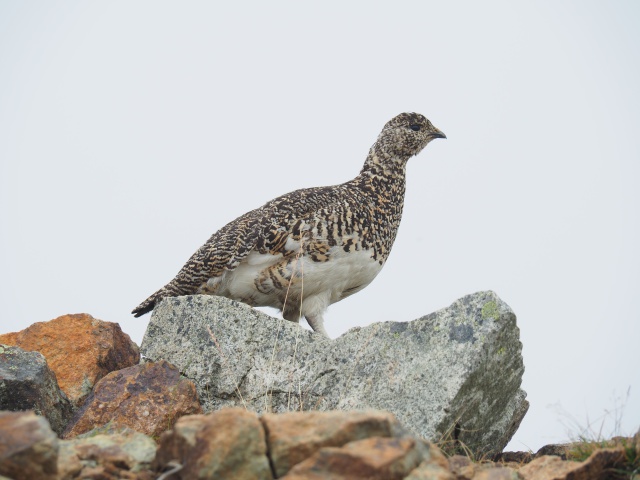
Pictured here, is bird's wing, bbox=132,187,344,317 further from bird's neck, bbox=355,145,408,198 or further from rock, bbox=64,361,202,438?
rock, bbox=64,361,202,438

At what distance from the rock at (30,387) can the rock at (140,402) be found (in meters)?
0.20

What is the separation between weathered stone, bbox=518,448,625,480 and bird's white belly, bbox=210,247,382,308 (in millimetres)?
3504

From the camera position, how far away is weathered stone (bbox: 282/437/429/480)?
3.22m

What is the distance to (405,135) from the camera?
8.95 metres

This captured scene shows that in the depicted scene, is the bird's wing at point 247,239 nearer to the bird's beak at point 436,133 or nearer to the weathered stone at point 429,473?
the bird's beak at point 436,133

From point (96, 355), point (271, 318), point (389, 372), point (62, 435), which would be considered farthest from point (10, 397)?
point (389, 372)

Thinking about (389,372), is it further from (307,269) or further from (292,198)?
(292,198)

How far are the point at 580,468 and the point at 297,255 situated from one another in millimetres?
3863

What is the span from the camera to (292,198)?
784 centimetres

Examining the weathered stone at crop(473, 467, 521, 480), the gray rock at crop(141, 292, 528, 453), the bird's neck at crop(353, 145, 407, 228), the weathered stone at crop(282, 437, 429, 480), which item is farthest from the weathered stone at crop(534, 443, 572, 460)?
the bird's neck at crop(353, 145, 407, 228)

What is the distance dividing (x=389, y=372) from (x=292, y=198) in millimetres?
2483

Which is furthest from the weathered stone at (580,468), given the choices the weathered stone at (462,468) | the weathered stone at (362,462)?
the weathered stone at (362,462)

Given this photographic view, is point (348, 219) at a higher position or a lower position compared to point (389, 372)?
higher

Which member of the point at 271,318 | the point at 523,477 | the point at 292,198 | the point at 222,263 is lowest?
the point at 523,477
